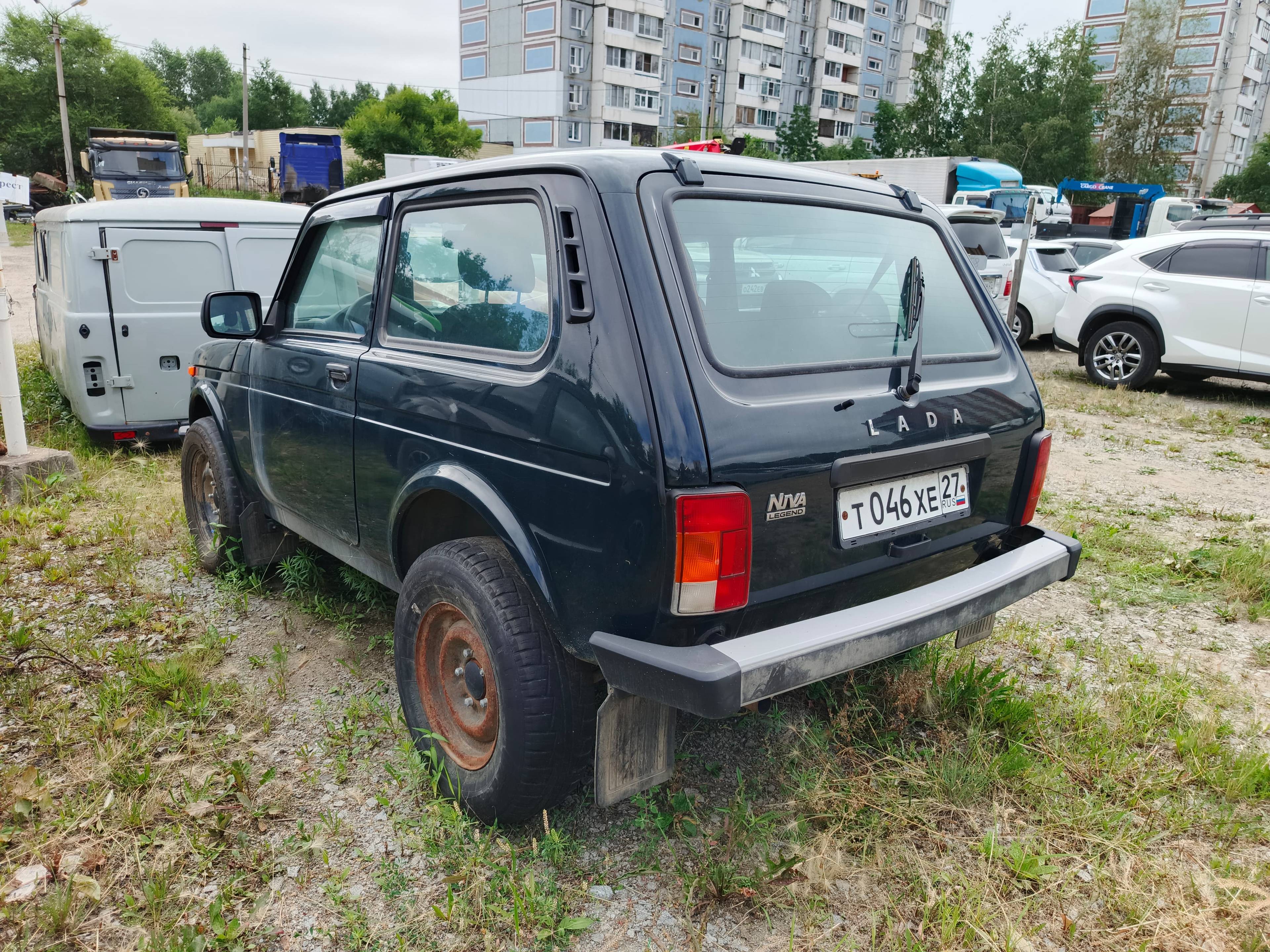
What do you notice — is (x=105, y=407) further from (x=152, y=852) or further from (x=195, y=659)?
(x=152, y=852)

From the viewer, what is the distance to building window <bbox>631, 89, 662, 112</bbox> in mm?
63000

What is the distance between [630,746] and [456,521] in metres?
0.95

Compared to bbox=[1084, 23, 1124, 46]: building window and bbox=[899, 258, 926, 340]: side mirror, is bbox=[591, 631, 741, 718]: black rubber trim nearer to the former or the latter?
bbox=[899, 258, 926, 340]: side mirror

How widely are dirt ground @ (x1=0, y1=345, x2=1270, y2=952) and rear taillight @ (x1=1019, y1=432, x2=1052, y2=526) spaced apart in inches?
30.1

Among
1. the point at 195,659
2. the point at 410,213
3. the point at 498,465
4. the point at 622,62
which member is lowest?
the point at 195,659

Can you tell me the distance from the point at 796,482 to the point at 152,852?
2103 millimetres

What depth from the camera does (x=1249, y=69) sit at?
71375mm

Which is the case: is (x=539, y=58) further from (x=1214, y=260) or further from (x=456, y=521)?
(x=456, y=521)

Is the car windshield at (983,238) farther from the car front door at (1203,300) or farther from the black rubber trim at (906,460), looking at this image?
the black rubber trim at (906,460)

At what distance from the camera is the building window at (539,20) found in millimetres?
60125

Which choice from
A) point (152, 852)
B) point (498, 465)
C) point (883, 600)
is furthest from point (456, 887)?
point (883, 600)

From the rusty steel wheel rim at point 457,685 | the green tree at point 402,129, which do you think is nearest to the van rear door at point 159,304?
the rusty steel wheel rim at point 457,685

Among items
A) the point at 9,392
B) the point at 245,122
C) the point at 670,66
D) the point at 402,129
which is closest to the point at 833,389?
the point at 9,392

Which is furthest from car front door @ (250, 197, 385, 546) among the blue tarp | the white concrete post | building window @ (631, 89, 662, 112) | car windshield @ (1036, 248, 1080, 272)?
building window @ (631, 89, 662, 112)
